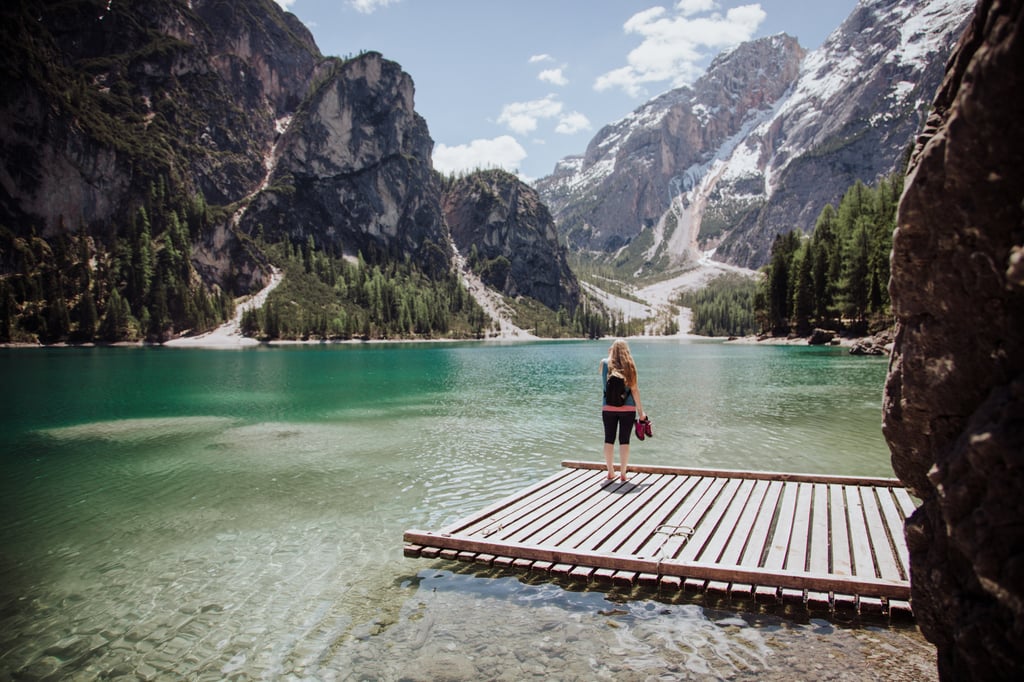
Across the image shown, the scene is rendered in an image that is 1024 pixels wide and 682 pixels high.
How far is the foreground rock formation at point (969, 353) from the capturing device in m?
3.63

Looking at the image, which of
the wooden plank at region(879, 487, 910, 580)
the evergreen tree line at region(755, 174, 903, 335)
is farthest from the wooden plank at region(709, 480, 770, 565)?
the evergreen tree line at region(755, 174, 903, 335)

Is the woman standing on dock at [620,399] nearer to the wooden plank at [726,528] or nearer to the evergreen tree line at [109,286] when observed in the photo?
the wooden plank at [726,528]

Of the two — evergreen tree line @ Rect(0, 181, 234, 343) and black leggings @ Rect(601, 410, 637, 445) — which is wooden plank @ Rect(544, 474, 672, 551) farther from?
evergreen tree line @ Rect(0, 181, 234, 343)

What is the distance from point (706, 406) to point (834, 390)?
10628 millimetres

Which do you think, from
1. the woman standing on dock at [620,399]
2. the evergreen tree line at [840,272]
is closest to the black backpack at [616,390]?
the woman standing on dock at [620,399]

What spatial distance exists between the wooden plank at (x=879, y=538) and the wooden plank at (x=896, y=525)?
0.06m

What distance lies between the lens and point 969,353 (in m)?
4.30

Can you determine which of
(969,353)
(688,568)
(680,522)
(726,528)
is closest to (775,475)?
(726,528)

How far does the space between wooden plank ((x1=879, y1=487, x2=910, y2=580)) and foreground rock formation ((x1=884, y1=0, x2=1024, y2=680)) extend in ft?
11.7

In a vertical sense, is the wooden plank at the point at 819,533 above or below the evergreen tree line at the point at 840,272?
below

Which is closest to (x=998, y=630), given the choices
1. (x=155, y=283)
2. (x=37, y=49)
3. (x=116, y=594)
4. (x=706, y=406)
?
(x=116, y=594)

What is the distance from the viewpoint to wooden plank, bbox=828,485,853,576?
8.27m

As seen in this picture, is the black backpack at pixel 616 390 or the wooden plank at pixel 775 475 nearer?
the black backpack at pixel 616 390

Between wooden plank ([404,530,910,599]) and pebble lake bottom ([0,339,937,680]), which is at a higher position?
wooden plank ([404,530,910,599])
